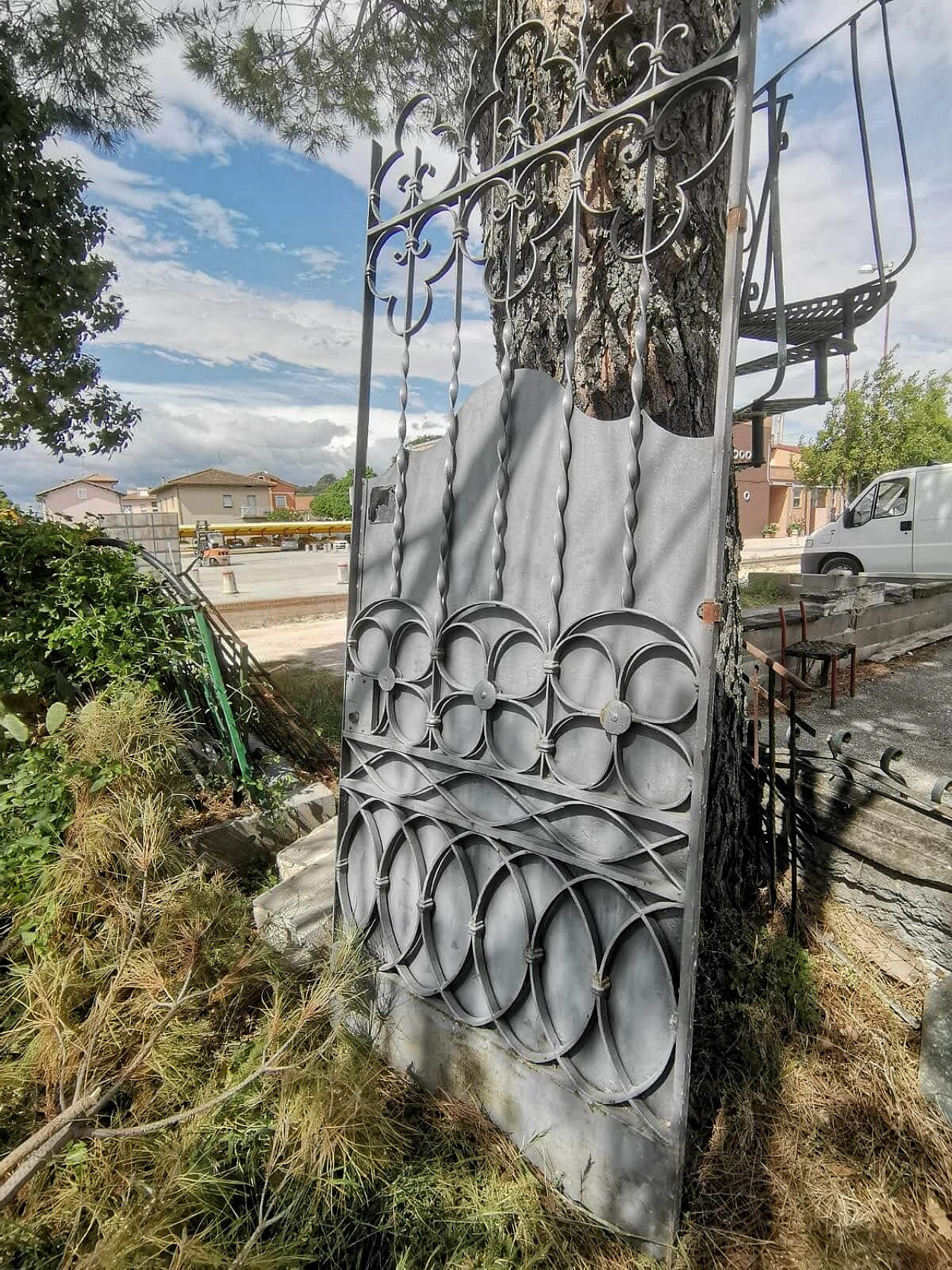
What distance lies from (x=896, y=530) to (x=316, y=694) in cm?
968

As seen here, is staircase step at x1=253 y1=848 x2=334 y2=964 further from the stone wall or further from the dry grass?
the stone wall

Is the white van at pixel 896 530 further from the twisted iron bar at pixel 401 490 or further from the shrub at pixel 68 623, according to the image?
the shrub at pixel 68 623

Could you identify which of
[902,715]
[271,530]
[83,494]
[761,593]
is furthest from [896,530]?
[83,494]

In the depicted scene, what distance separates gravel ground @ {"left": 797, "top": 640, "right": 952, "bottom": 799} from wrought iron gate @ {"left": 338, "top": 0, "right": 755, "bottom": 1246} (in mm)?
2267

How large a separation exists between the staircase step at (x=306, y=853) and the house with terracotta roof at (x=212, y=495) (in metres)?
51.8

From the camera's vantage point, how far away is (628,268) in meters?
1.77

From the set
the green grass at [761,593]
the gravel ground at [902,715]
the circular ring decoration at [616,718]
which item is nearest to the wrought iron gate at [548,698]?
the circular ring decoration at [616,718]

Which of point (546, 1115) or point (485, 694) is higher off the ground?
point (485, 694)

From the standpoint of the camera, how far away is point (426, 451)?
183 centimetres

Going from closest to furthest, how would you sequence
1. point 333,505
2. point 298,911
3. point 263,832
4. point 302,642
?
point 298,911
point 263,832
point 302,642
point 333,505

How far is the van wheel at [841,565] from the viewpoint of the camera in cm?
1062

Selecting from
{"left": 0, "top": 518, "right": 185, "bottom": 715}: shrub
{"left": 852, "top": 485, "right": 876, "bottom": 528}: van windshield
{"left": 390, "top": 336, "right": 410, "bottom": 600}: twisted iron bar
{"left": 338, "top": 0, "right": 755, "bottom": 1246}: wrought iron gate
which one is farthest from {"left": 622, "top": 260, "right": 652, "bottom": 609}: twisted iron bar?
{"left": 852, "top": 485, "right": 876, "bottom": 528}: van windshield

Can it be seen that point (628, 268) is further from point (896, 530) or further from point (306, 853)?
point (896, 530)

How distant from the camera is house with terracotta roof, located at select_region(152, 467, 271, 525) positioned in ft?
171
